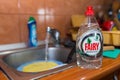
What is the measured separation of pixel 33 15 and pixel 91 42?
0.59 meters

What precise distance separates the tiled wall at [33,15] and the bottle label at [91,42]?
0.54 m

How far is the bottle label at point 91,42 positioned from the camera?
0.69m

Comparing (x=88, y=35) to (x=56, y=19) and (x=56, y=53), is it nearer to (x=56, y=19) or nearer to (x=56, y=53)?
(x=56, y=53)

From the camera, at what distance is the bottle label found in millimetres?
689

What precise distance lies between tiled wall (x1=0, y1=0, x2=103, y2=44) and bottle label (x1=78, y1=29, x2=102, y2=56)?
1.77 ft

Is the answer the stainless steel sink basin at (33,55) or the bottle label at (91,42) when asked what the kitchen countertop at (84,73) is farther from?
the stainless steel sink basin at (33,55)

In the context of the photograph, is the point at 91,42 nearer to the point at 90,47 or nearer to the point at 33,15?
the point at 90,47

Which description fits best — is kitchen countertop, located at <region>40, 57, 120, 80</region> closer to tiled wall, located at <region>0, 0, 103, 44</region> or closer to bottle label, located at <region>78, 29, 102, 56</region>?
bottle label, located at <region>78, 29, 102, 56</region>

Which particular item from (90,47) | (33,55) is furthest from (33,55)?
(90,47)

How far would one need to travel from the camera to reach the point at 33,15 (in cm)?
112

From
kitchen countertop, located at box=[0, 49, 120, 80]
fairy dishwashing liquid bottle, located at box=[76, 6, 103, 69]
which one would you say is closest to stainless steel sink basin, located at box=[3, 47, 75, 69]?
kitchen countertop, located at box=[0, 49, 120, 80]

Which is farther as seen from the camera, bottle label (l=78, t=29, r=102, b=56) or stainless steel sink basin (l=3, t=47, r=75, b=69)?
stainless steel sink basin (l=3, t=47, r=75, b=69)

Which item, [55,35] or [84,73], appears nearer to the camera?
[84,73]

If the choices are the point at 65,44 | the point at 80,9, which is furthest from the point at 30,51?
the point at 80,9
